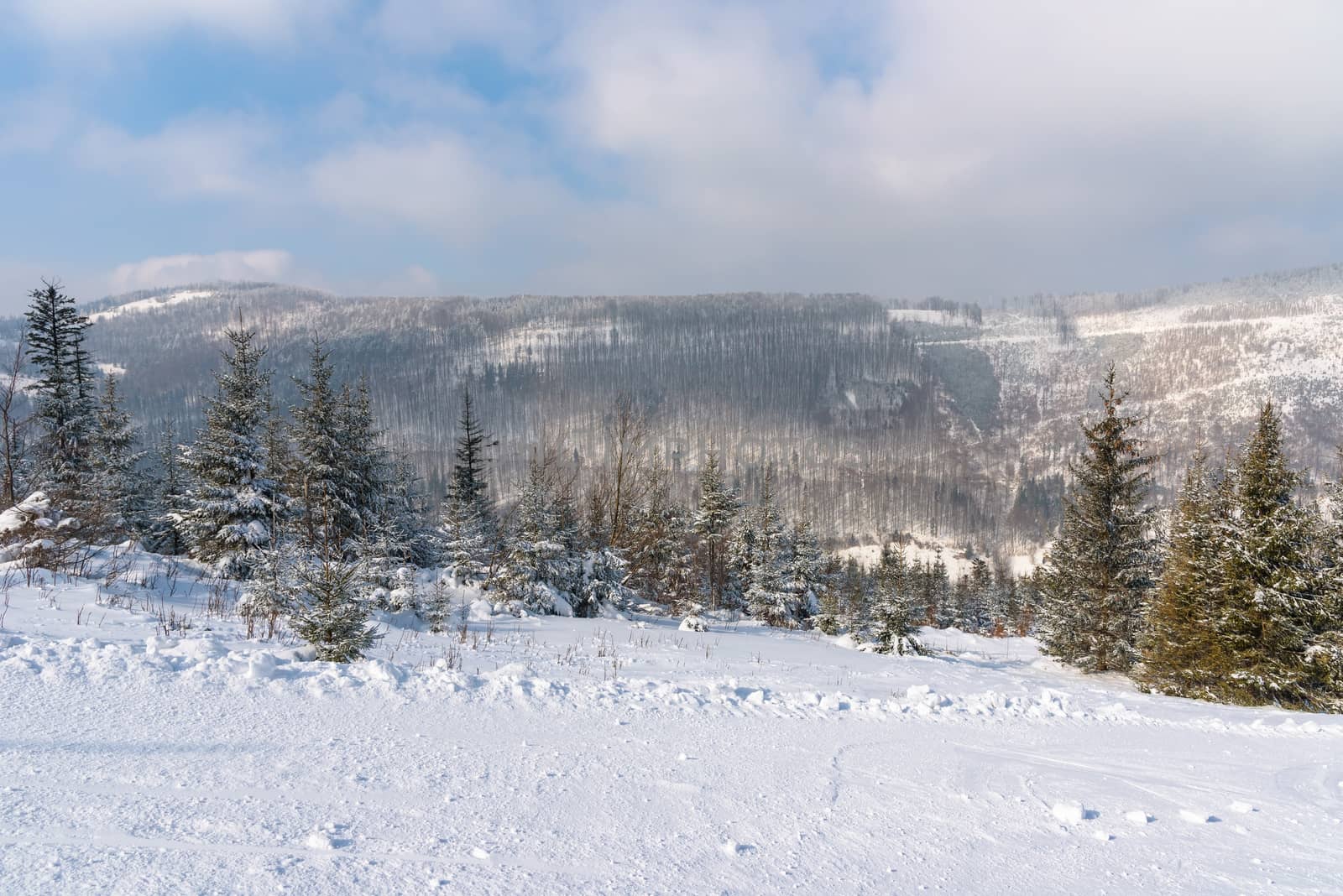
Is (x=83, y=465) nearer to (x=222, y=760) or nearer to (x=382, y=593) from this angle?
(x=382, y=593)

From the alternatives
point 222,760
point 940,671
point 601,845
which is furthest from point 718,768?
point 940,671

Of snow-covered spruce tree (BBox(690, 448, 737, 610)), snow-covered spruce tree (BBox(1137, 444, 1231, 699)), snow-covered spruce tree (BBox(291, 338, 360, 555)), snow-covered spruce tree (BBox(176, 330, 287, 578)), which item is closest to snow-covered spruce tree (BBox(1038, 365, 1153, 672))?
snow-covered spruce tree (BBox(1137, 444, 1231, 699))

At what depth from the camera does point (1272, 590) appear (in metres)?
11.5

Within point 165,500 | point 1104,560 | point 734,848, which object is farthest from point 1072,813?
point 165,500

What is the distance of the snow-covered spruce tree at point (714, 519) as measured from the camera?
3619 centimetres

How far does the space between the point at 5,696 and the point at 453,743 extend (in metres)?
2.83

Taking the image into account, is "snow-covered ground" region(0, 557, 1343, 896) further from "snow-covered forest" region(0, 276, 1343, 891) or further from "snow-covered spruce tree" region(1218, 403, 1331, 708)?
"snow-covered spruce tree" region(1218, 403, 1331, 708)

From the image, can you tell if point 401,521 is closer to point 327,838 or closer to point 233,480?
point 233,480

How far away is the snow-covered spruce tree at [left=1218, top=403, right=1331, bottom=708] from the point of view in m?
11.3

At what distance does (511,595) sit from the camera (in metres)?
15.6

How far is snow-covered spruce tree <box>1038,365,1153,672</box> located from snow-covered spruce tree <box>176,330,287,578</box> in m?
21.0

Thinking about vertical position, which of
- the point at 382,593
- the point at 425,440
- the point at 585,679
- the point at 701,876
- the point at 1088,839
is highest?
the point at 701,876

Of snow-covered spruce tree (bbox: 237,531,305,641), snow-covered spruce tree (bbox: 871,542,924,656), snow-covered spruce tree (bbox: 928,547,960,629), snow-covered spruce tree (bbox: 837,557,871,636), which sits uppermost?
snow-covered spruce tree (bbox: 237,531,305,641)

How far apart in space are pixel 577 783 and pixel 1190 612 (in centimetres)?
1419
